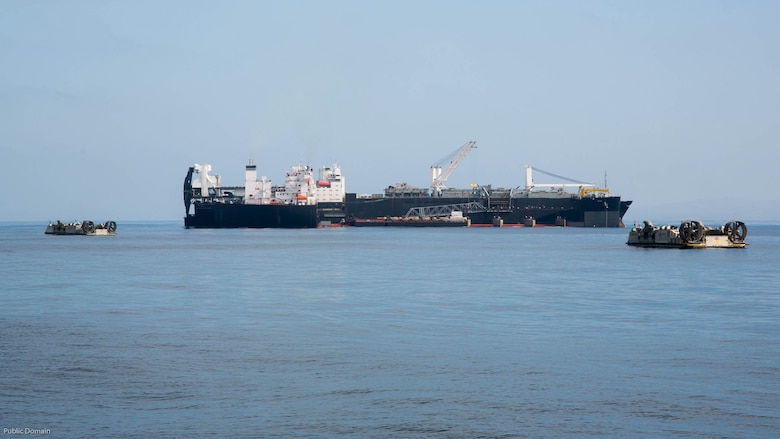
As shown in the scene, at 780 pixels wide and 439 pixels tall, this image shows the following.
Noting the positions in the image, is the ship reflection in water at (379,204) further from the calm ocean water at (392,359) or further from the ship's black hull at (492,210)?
the calm ocean water at (392,359)

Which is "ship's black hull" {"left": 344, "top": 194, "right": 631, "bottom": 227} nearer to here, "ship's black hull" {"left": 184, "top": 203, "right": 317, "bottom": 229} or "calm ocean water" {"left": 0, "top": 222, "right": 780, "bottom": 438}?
"ship's black hull" {"left": 184, "top": 203, "right": 317, "bottom": 229}

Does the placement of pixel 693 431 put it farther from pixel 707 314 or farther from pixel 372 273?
pixel 372 273

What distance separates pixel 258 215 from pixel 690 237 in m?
92.2

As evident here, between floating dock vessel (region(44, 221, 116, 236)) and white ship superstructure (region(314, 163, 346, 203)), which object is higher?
white ship superstructure (region(314, 163, 346, 203))

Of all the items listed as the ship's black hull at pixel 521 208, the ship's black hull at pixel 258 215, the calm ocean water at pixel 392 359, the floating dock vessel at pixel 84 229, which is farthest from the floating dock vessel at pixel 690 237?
the floating dock vessel at pixel 84 229

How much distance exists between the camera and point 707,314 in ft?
98.2

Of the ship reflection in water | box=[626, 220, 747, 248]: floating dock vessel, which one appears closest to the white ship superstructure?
the ship reflection in water

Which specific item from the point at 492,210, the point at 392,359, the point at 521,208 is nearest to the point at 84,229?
the point at 492,210

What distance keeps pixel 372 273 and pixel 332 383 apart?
3071 centimetres

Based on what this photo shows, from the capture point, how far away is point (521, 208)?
172000 millimetres

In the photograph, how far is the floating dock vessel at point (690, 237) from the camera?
255 feet

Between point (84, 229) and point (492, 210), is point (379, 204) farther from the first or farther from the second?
point (84, 229)

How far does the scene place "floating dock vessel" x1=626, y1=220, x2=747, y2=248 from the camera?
255 ft

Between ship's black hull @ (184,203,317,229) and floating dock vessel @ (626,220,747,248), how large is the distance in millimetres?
77385
